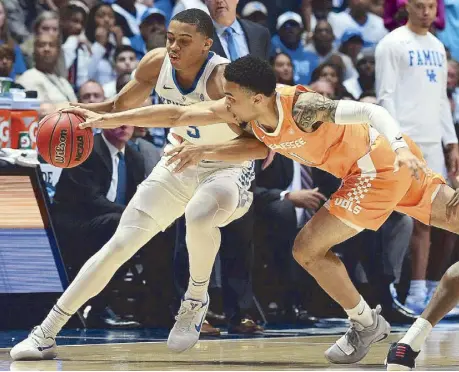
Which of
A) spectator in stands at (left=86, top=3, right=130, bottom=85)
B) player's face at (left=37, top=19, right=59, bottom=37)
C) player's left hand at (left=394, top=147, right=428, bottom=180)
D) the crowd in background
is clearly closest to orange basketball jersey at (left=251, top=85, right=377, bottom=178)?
player's left hand at (left=394, top=147, right=428, bottom=180)

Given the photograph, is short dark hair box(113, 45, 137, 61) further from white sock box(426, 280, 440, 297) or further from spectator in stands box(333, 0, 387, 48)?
white sock box(426, 280, 440, 297)

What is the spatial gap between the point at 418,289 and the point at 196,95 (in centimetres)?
326

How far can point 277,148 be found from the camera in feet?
18.7

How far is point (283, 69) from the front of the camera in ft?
31.1

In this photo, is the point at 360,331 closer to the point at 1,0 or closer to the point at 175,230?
the point at 175,230

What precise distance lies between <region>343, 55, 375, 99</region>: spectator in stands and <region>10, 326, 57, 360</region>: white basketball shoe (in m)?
5.43

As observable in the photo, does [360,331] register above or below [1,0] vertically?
below

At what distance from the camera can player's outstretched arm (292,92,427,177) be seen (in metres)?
5.07

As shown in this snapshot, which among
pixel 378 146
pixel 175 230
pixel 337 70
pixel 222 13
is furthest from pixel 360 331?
pixel 337 70

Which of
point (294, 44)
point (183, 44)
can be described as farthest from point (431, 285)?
point (183, 44)

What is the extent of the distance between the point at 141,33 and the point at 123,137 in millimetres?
2030

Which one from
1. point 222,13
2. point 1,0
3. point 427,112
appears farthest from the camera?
point 1,0

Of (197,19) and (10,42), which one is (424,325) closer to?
(197,19)

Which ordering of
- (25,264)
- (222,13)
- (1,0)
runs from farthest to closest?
(1,0) < (222,13) < (25,264)
